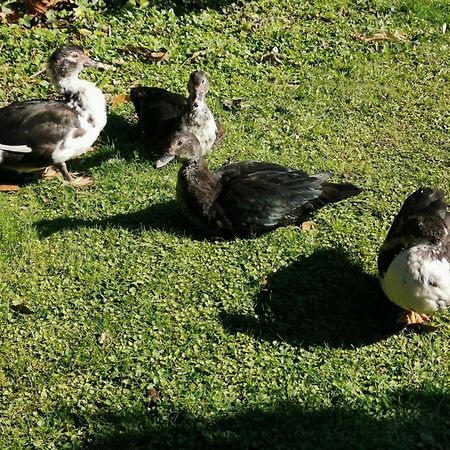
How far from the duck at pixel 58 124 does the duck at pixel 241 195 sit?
97cm

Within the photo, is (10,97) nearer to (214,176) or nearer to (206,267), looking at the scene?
(214,176)

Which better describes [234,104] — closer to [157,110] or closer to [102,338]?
[157,110]

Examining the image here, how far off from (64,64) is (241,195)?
7.29 ft

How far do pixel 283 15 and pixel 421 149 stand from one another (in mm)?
3276

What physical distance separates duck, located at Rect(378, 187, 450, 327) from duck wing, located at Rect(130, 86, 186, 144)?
102 inches

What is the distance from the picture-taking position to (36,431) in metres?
4.36

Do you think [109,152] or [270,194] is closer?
[270,194]

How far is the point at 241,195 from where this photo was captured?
5.86 m

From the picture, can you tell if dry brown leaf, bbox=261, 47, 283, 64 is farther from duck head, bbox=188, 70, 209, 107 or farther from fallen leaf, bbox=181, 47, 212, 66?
duck head, bbox=188, 70, 209, 107

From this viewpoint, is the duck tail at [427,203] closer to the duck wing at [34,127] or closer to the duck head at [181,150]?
the duck head at [181,150]

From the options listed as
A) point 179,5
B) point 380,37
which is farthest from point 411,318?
point 179,5

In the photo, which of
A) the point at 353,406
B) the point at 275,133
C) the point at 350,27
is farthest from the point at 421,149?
the point at 353,406

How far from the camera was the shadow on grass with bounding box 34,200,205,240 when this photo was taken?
600cm

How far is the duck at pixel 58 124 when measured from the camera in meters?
6.15
